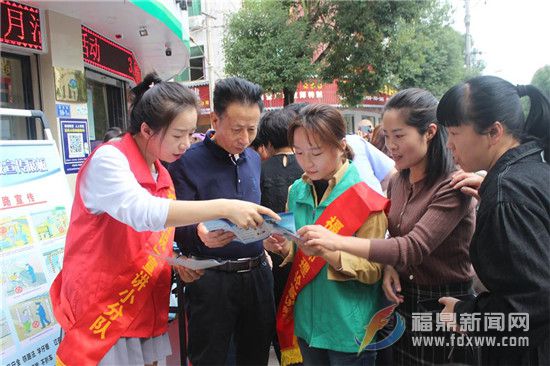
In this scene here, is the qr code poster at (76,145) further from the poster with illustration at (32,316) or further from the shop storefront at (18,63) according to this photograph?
the poster with illustration at (32,316)

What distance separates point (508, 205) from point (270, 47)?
11.5 m

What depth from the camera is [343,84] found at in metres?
12.9

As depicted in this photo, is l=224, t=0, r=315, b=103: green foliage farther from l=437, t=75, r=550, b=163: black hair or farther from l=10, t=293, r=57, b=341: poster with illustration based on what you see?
l=437, t=75, r=550, b=163: black hair

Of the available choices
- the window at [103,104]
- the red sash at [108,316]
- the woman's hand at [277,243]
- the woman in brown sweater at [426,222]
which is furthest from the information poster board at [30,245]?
the window at [103,104]

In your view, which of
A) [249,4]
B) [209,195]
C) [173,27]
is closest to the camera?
[209,195]

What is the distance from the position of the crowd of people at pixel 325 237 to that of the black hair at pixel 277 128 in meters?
0.77

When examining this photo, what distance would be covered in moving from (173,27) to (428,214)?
5.55m

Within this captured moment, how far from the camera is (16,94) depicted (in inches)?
194

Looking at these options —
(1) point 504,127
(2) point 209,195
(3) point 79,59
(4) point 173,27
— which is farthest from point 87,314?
(4) point 173,27

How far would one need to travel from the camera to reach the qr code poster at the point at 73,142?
208 inches

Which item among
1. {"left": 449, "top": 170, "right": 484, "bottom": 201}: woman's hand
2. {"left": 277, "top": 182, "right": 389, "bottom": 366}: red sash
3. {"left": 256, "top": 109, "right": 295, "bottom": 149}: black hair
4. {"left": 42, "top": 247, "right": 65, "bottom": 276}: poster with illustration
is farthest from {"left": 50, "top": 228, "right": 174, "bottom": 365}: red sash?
{"left": 256, "top": 109, "right": 295, "bottom": 149}: black hair

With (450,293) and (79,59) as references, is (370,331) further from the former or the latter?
(79,59)

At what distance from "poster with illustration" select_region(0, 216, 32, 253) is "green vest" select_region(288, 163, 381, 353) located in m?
1.56

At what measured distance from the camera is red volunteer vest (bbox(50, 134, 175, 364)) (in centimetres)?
156
